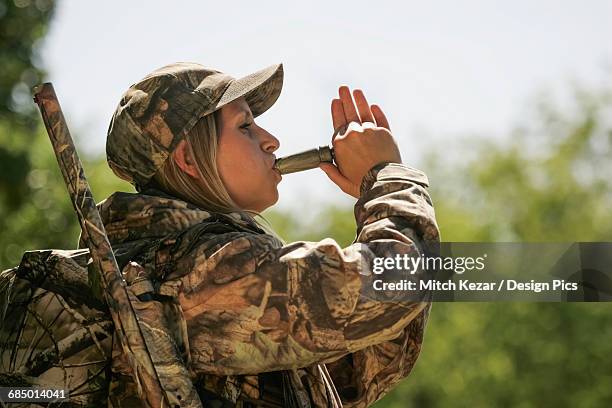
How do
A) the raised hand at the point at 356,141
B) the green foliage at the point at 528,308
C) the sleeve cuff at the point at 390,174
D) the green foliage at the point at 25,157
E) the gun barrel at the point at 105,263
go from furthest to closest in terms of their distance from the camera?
the green foliage at the point at 528,308 → the green foliage at the point at 25,157 → the raised hand at the point at 356,141 → the sleeve cuff at the point at 390,174 → the gun barrel at the point at 105,263

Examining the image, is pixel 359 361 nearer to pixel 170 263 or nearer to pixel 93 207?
pixel 170 263

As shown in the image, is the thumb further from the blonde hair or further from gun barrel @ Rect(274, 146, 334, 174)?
the blonde hair

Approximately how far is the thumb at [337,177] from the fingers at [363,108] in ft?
0.61

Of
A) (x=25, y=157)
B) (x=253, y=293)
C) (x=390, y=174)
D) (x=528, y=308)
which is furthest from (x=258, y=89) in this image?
(x=528, y=308)

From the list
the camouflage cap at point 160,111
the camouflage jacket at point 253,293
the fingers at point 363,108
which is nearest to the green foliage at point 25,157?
the camouflage cap at point 160,111

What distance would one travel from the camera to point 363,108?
12.7 feet

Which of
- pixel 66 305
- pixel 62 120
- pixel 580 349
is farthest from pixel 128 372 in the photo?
pixel 580 349

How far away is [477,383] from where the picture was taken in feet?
111

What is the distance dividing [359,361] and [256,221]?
2.03 ft

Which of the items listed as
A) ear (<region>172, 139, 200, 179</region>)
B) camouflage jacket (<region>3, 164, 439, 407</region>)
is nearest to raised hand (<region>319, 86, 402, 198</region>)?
camouflage jacket (<region>3, 164, 439, 407</region>)

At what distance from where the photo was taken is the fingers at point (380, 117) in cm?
384

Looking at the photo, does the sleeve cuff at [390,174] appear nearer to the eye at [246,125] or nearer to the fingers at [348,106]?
the fingers at [348,106]

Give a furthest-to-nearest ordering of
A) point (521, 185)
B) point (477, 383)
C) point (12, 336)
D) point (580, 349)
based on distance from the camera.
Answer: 1. point (521, 185)
2. point (477, 383)
3. point (580, 349)
4. point (12, 336)

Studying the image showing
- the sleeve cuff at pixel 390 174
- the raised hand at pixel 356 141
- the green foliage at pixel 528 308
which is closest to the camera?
the sleeve cuff at pixel 390 174
